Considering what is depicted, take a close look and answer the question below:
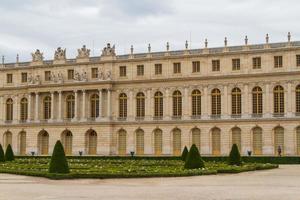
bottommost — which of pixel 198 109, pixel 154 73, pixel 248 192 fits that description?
pixel 248 192

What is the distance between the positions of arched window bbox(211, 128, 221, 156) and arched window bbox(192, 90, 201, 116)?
245 centimetres

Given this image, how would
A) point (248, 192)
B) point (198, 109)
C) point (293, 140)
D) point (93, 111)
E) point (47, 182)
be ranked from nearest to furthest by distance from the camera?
point (248, 192)
point (47, 182)
point (293, 140)
point (198, 109)
point (93, 111)

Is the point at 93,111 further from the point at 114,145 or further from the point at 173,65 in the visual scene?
the point at 173,65

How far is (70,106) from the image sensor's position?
67.2 meters

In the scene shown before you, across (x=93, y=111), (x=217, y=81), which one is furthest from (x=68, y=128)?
(x=217, y=81)

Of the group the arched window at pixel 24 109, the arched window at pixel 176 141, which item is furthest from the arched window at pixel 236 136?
the arched window at pixel 24 109

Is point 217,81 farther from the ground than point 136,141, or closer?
farther from the ground

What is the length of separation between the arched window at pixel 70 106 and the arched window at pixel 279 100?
2256 cm

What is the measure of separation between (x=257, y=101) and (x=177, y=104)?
8.51 m

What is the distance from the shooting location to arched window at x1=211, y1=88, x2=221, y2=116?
6069cm

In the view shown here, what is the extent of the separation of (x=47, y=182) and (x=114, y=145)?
3704 cm

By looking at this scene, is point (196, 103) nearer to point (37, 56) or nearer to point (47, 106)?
point (47, 106)

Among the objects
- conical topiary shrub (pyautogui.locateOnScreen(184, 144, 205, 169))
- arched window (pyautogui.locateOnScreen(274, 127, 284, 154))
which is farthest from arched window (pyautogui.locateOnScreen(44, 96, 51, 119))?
conical topiary shrub (pyautogui.locateOnScreen(184, 144, 205, 169))

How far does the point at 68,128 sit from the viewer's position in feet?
219
